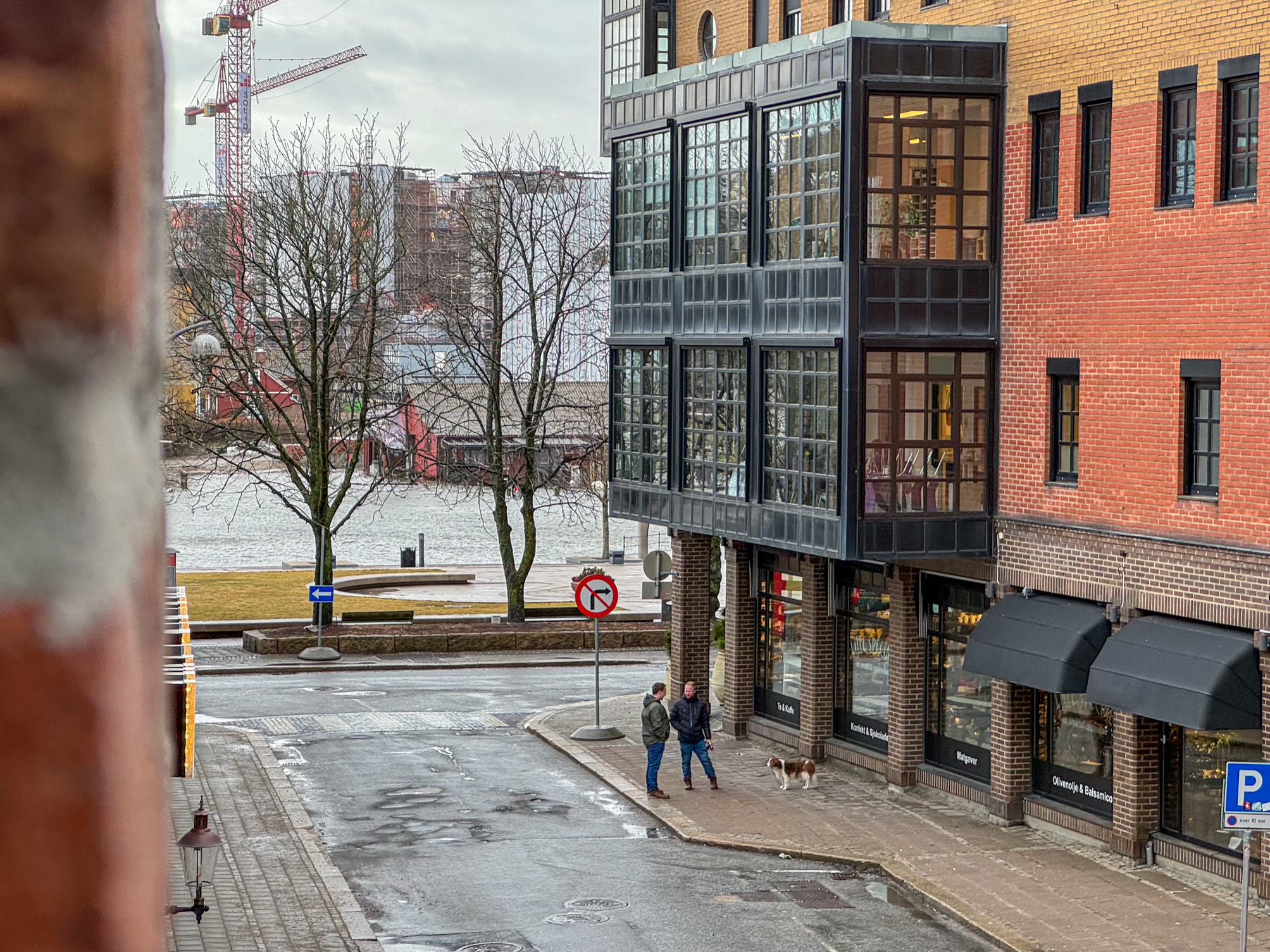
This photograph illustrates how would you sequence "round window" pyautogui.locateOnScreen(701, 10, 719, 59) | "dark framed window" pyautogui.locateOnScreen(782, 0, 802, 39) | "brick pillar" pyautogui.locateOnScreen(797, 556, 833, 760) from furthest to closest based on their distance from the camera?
1. "round window" pyautogui.locateOnScreen(701, 10, 719, 59)
2. "dark framed window" pyautogui.locateOnScreen(782, 0, 802, 39)
3. "brick pillar" pyautogui.locateOnScreen(797, 556, 833, 760)

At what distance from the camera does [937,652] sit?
81.2ft

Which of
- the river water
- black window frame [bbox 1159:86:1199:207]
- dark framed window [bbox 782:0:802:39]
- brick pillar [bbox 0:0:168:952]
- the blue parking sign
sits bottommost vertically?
the river water

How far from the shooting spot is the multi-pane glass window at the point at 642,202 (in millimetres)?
28672

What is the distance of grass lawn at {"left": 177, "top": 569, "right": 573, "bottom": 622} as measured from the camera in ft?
162

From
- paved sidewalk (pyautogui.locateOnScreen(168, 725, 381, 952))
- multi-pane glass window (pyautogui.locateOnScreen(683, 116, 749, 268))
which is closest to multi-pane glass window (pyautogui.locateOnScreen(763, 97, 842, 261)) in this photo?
multi-pane glass window (pyautogui.locateOnScreen(683, 116, 749, 268))

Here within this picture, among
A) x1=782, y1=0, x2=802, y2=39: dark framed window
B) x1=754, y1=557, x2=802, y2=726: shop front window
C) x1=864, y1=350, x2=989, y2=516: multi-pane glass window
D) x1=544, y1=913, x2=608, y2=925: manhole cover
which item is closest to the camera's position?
x1=544, y1=913, x2=608, y2=925: manhole cover

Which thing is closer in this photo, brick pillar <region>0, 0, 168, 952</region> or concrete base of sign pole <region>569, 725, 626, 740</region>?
brick pillar <region>0, 0, 168, 952</region>

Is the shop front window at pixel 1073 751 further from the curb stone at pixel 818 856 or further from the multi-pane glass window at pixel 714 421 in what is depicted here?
the multi-pane glass window at pixel 714 421

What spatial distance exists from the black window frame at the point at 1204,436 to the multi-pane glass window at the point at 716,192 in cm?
785

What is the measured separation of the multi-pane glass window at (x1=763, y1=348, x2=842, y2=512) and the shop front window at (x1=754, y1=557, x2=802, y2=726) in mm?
3166

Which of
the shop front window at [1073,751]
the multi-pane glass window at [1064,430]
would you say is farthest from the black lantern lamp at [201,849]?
the multi-pane glass window at [1064,430]

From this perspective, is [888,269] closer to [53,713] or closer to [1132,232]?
[1132,232]

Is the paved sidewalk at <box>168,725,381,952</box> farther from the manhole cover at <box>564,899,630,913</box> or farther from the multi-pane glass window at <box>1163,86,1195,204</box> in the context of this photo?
the multi-pane glass window at <box>1163,86,1195,204</box>

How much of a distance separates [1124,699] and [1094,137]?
21.2ft
